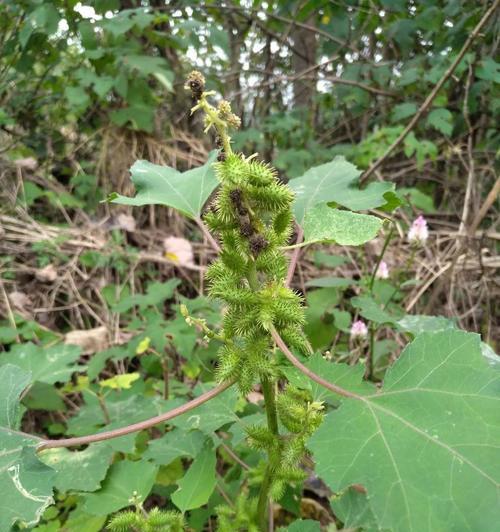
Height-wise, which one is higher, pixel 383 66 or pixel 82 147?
pixel 383 66

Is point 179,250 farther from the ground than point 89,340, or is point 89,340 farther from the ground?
point 179,250

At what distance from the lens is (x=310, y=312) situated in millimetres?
2072

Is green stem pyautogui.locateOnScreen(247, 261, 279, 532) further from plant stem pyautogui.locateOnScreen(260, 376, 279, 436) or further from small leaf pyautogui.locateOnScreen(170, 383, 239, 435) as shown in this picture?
small leaf pyautogui.locateOnScreen(170, 383, 239, 435)

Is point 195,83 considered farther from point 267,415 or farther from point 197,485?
point 197,485

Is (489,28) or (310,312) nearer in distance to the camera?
(310,312)

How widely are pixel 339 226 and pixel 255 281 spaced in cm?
21

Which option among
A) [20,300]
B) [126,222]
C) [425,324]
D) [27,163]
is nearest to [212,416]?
[425,324]

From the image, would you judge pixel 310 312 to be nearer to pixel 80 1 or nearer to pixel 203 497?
pixel 203 497

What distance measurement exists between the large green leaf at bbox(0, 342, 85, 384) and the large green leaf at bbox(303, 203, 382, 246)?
995 mm

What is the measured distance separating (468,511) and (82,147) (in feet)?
13.8

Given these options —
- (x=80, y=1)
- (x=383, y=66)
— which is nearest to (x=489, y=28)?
(x=383, y=66)

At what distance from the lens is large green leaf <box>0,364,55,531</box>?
87cm

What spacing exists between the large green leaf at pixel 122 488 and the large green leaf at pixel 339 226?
753 millimetres

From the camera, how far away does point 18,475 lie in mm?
927
